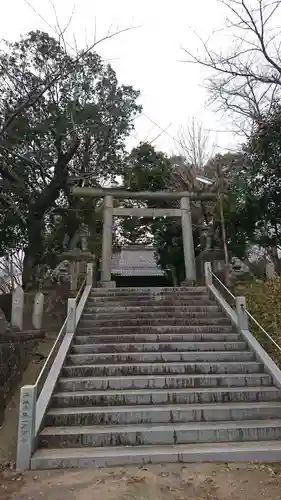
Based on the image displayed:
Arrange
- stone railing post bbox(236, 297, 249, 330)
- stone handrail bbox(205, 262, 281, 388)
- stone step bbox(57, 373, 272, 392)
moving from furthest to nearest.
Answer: stone railing post bbox(236, 297, 249, 330) → stone handrail bbox(205, 262, 281, 388) → stone step bbox(57, 373, 272, 392)

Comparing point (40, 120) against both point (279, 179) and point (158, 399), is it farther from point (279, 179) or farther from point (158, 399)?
point (158, 399)

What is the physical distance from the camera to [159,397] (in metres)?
5.52

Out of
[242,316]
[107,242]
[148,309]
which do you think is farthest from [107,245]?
[242,316]

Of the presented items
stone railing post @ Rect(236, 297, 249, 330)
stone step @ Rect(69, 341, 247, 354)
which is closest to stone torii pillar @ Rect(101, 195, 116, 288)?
stone step @ Rect(69, 341, 247, 354)

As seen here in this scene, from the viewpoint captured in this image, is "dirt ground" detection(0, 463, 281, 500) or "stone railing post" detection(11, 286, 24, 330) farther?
"stone railing post" detection(11, 286, 24, 330)

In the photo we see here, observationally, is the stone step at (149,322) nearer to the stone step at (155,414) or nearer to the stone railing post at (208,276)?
the stone railing post at (208,276)

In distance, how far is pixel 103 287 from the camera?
426 inches

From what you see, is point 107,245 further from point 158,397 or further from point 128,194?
point 158,397

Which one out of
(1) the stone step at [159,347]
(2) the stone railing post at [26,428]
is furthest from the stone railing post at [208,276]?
(2) the stone railing post at [26,428]

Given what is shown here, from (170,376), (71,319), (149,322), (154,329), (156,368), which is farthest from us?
(149,322)

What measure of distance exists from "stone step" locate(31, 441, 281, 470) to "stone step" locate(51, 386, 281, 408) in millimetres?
914

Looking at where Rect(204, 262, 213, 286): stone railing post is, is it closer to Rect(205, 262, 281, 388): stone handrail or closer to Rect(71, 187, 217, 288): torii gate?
Rect(205, 262, 281, 388): stone handrail

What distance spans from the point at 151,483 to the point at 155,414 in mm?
1232

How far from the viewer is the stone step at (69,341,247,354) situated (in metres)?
6.88
